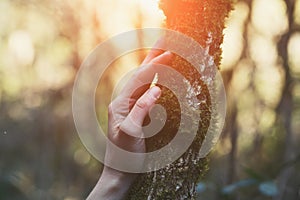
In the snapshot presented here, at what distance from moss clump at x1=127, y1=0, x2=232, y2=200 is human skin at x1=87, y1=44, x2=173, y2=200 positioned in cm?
4

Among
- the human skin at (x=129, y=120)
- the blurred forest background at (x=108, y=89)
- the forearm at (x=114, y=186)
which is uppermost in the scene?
the blurred forest background at (x=108, y=89)

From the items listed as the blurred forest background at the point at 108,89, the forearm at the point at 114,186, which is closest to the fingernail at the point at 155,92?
the forearm at the point at 114,186

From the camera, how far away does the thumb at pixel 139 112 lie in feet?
6.16

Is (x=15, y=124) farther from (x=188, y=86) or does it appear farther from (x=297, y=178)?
(x=188, y=86)

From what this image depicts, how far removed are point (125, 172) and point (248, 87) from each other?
1012 centimetres

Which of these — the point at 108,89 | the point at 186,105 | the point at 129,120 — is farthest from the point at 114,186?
the point at 108,89

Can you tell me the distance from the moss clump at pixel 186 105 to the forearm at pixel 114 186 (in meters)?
0.03

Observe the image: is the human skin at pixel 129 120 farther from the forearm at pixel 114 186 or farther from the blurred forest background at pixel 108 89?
the blurred forest background at pixel 108 89

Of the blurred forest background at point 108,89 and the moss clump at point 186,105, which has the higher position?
the blurred forest background at point 108,89

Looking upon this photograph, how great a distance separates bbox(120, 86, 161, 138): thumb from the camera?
188cm

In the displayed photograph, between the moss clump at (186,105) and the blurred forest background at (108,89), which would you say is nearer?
the moss clump at (186,105)

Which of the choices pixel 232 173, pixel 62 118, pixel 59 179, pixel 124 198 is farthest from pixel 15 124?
pixel 124 198

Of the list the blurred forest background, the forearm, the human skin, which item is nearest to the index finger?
the human skin

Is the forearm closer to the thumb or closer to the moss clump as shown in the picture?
the moss clump
